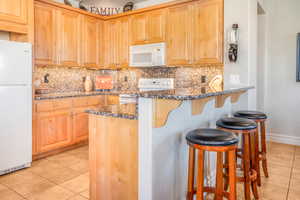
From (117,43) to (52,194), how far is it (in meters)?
3.28

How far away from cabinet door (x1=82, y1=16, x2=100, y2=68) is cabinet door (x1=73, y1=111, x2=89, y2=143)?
44.9 inches

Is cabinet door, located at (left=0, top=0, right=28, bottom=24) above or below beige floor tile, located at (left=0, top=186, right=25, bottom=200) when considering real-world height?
above

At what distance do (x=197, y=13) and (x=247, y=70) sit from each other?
1.28 m

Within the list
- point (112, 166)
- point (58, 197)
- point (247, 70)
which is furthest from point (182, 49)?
point (58, 197)

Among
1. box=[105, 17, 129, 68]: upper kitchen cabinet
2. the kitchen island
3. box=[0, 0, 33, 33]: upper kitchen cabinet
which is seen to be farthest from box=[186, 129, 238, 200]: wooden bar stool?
box=[105, 17, 129, 68]: upper kitchen cabinet

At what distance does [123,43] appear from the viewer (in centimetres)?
470

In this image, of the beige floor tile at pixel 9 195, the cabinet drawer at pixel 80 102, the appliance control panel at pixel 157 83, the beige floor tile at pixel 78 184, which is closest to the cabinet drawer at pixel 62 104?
the cabinet drawer at pixel 80 102

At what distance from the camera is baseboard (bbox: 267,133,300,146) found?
4.04 m

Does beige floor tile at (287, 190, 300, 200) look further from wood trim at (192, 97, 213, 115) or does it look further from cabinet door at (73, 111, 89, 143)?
cabinet door at (73, 111, 89, 143)

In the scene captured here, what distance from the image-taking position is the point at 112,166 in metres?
1.86

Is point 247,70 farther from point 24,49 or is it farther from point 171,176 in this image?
point 24,49

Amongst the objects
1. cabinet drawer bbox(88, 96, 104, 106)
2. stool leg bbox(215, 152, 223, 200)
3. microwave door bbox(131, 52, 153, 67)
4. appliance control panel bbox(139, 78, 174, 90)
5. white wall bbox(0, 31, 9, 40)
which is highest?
white wall bbox(0, 31, 9, 40)

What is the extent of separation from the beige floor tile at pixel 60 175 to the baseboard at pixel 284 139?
3498 millimetres

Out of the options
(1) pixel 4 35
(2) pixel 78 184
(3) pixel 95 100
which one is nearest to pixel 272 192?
(2) pixel 78 184
